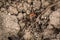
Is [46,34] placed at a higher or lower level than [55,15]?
lower

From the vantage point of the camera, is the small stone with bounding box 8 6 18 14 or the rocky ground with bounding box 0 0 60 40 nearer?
the rocky ground with bounding box 0 0 60 40

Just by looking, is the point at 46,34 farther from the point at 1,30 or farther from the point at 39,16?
the point at 1,30

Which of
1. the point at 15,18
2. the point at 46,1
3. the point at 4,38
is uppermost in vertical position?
the point at 46,1

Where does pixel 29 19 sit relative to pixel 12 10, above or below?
below

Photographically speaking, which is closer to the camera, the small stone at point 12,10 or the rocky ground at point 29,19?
the rocky ground at point 29,19

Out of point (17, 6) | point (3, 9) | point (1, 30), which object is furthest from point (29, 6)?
point (1, 30)

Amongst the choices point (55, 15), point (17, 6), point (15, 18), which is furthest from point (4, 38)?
point (55, 15)

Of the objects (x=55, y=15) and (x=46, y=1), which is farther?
(x=46, y=1)
